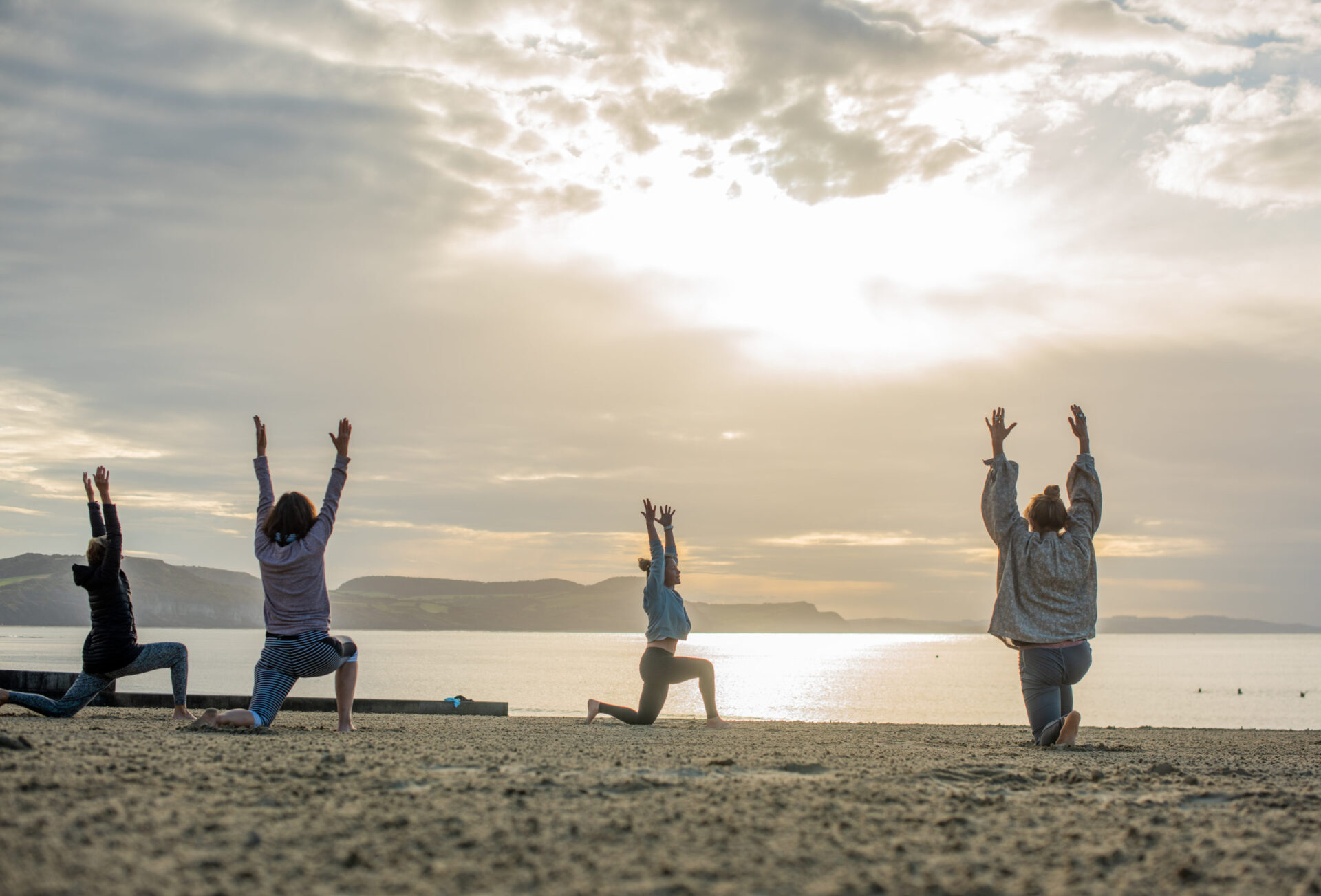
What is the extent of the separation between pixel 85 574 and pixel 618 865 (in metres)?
6.93

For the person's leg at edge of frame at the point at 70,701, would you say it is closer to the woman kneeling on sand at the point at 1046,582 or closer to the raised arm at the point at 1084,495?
the woman kneeling on sand at the point at 1046,582

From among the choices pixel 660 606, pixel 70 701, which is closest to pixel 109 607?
pixel 70 701

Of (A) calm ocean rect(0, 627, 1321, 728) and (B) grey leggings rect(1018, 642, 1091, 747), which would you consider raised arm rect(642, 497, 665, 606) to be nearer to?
(B) grey leggings rect(1018, 642, 1091, 747)

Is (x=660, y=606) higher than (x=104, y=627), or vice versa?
(x=660, y=606)

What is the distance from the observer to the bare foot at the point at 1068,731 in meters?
6.94

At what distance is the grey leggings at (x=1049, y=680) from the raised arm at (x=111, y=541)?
298 inches

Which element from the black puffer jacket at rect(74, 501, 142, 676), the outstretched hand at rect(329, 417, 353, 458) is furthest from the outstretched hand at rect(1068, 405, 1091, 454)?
the black puffer jacket at rect(74, 501, 142, 676)

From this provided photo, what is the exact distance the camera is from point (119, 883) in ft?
8.42

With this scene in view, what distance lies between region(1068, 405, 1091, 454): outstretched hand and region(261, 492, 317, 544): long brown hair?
612 centimetres

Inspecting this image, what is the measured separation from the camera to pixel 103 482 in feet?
26.4

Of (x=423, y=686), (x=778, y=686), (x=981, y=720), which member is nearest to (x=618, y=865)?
(x=981, y=720)

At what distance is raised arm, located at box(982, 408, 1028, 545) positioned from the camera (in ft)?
23.5

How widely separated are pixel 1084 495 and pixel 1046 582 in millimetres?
814

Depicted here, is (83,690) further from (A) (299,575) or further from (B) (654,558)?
(B) (654,558)
